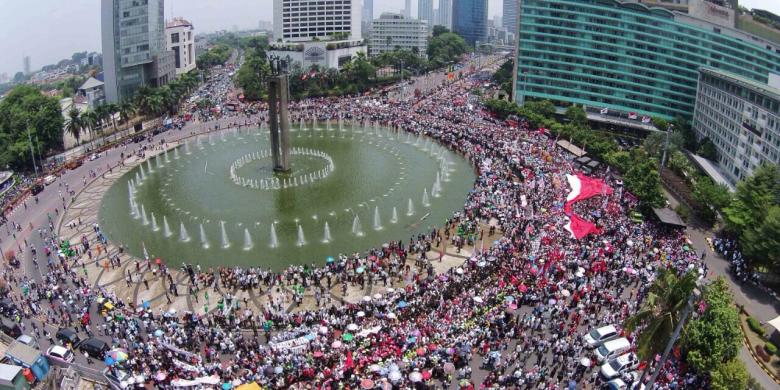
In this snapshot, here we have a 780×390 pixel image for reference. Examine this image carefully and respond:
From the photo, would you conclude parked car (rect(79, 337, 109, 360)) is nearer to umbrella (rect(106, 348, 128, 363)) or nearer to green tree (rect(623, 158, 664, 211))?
umbrella (rect(106, 348, 128, 363))

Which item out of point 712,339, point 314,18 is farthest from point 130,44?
point 712,339

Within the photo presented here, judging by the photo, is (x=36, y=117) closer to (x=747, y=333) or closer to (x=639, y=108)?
(x=747, y=333)

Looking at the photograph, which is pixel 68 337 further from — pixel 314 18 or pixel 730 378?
pixel 314 18

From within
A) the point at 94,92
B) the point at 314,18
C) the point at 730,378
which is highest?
the point at 314,18

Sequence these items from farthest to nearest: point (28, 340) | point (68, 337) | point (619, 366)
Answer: point (68, 337) → point (28, 340) → point (619, 366)

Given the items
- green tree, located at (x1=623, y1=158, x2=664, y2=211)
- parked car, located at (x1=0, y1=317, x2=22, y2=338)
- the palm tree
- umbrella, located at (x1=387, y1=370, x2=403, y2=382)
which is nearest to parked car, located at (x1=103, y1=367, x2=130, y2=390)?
parked car, located at (x1=0, y1=317, x2=22, y2=338)

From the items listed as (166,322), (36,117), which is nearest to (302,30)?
(36,117)
